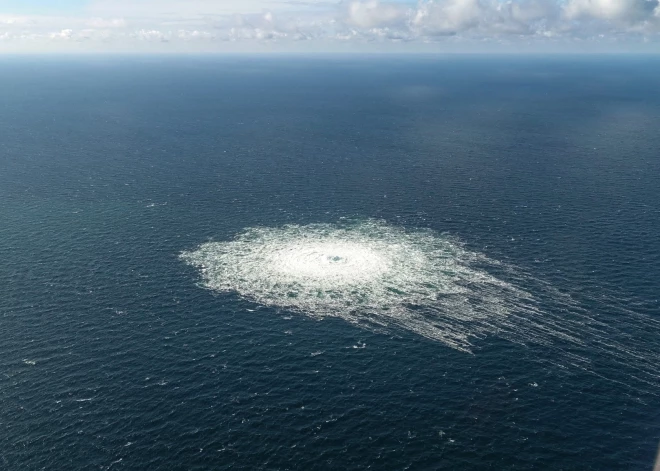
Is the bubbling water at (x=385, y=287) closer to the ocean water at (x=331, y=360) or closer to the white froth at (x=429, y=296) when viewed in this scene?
the white froth at (x=429, y=296)

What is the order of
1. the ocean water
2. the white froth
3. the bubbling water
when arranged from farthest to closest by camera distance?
the bubbling water < the white froth < the ocean water

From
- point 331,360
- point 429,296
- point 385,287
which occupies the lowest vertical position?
point 331,360

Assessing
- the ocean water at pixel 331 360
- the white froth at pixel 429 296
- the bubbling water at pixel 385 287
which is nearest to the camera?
the ocean water at pixel 331 360

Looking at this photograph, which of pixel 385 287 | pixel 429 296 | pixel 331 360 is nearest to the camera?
pixel 331 360

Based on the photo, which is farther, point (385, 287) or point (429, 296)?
point (385, 287)

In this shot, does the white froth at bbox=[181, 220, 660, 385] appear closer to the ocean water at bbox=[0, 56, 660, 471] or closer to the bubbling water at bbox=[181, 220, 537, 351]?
the bubbling water at bbox=[181, 220, 537, 351]

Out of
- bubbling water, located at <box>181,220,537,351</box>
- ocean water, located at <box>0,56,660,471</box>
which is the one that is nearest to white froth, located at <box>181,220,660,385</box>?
bubbling water, located at <box>181,220,537,351</box>

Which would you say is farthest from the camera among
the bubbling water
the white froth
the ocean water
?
the bubbling water

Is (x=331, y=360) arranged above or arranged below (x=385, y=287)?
below

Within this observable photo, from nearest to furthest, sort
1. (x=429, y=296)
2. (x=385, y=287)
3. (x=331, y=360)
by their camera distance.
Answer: (x=331, y=360) → (x=429, y=296) → (x=385, y=287)

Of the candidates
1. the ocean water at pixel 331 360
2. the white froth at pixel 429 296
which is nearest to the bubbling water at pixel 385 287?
the white froth at pixel 429 296

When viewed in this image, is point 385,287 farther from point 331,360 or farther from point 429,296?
point 331,360

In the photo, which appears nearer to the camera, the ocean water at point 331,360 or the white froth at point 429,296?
the ocean water at point 331,360

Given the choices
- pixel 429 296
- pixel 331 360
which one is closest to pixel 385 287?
pixel 429 296
